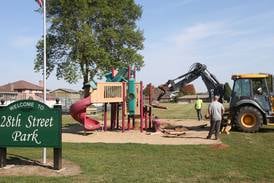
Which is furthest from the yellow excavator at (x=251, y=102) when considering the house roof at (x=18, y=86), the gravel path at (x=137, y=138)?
the house roof at (x=18, y=86)

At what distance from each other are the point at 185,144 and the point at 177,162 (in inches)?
167

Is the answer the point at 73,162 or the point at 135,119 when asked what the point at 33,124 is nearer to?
the point at 73,162

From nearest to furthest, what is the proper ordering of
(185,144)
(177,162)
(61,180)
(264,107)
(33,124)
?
(61,180)
(33,124)
(177,162)
(185,144)
(264,107)

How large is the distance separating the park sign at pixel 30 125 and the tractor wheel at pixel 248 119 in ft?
39.7

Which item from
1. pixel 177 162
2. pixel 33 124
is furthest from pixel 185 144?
pixel 33 124

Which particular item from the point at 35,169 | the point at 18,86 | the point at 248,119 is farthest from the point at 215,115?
the point at 18,86

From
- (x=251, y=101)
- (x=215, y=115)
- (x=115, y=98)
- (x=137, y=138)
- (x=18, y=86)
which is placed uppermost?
(x=18, y=86)

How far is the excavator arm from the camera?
79.2 feet

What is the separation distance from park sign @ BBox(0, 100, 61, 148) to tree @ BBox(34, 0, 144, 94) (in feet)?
119

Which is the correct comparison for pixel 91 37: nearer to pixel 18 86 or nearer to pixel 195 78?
pixel 195 78

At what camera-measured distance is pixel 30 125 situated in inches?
436

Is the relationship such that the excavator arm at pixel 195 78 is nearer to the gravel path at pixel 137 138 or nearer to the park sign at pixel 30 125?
the gravel path at pixel 137 138

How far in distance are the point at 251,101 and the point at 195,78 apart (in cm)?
393

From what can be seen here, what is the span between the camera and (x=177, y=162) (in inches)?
476
